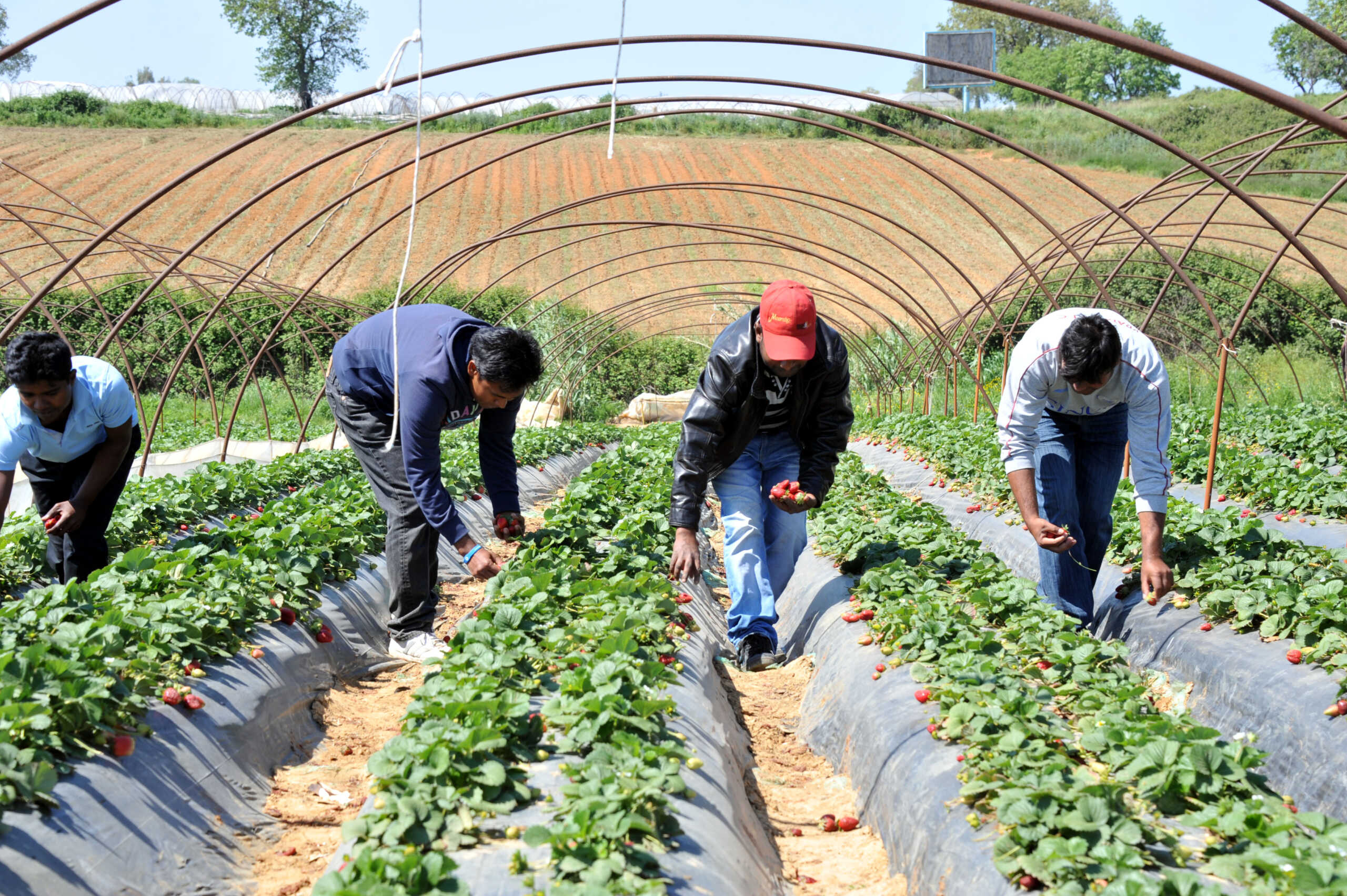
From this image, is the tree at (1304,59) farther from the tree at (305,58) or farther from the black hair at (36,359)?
the black hair at (36,359)

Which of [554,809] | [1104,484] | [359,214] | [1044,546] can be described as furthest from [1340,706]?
[359,214]

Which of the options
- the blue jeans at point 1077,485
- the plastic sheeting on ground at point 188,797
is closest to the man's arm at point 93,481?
the plastic sheeting on ground at point 188,797

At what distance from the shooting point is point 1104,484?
4934mm

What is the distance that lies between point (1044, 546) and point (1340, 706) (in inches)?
51.8

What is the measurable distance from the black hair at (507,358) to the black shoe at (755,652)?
5.64 feet

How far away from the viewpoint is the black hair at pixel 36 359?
15.2 ft

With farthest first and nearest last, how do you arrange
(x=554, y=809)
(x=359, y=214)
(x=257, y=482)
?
(x=359, y=214), (x=257, y=482), (x=554, y=809)

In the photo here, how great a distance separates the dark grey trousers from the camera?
191 inches

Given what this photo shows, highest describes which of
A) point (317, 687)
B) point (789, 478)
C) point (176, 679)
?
point (789, 478)

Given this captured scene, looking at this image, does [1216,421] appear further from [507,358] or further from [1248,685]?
[507,358]

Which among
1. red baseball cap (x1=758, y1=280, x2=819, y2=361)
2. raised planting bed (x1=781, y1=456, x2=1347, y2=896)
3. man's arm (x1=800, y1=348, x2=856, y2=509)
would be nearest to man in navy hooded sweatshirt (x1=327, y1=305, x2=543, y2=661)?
red baseball cap (x1=758, y1=280, x2=819, y2=361)

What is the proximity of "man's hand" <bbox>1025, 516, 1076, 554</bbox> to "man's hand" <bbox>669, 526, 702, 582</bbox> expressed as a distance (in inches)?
57.4

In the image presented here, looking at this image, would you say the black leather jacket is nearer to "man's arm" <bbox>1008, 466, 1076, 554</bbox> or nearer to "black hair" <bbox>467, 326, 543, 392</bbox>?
"black hair" <bbox>467, 326, 543, 392</bbox>

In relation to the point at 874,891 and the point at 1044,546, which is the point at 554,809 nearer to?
the point at 874,891
